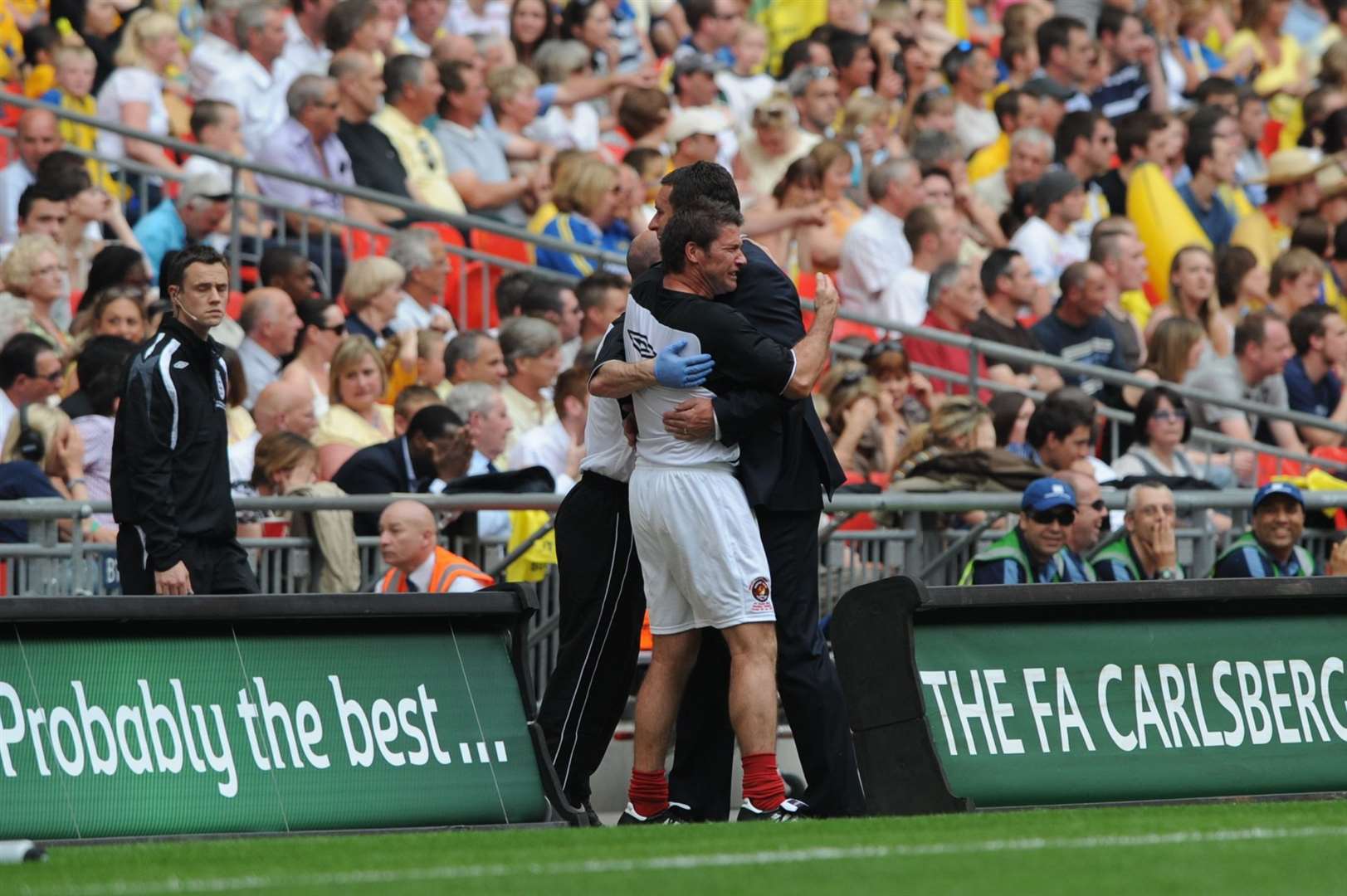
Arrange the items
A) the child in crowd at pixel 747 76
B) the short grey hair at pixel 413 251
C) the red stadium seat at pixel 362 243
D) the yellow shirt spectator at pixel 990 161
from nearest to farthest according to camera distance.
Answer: the short grey hair at pixel 413 251, the red stadium seat at pixel 362 243, the yellow shirt spectator at pixel 990 161, the child in crowd at pixel 747 76

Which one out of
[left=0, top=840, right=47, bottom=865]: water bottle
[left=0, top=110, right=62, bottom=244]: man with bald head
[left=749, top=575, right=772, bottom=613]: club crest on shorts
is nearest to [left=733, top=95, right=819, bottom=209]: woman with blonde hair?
[left=0, top=110, right=62, bottom=244]: man with bald head

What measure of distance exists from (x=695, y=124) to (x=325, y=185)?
3.24 metres

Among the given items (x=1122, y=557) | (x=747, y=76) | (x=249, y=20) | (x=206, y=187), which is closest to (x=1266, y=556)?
(x=1122, y=557)

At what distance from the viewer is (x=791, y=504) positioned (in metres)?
8.87

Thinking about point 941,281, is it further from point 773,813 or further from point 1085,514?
point 773,813

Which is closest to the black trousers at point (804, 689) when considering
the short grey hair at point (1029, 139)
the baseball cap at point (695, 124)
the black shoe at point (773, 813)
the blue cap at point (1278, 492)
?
the black shoe at point (773, 813)

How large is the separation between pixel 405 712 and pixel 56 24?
9.64 metres

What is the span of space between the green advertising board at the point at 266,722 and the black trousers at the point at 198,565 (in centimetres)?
103

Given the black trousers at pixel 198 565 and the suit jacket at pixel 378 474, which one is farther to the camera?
the suit jacket at pixel 378 474

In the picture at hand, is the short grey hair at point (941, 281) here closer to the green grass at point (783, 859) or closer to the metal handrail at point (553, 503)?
the metal handrail at point (553, 503)

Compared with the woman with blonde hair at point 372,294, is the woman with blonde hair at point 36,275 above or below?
above

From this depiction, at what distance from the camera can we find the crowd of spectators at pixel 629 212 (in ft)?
A: 43.4

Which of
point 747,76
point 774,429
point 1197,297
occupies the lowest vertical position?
point 1197,297

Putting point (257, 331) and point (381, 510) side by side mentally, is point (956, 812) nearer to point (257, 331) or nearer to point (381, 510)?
point (381, 510)
